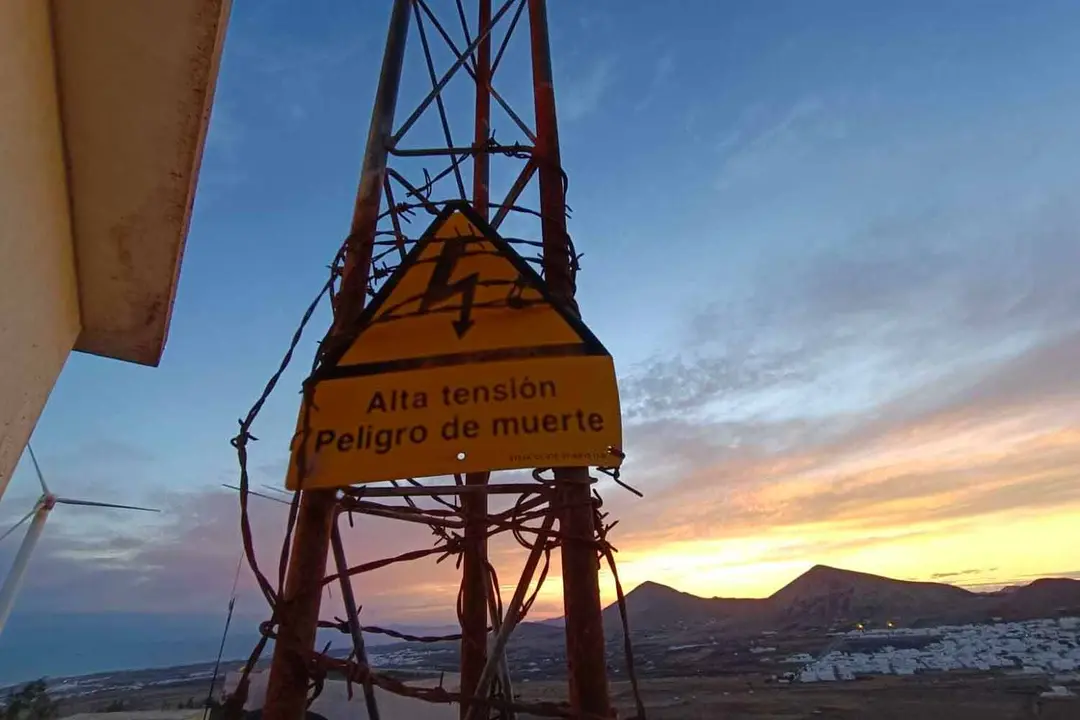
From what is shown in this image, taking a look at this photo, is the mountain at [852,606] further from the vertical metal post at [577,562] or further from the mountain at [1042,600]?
the vertical metal post at [577,562]

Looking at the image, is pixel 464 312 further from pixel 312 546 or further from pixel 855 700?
pixel 855 700

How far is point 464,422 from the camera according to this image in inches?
98.8

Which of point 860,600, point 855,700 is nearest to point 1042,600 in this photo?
point 860,600

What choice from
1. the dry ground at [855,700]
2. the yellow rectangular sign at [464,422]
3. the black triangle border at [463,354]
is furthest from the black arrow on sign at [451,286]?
the dry ground at [855,700]

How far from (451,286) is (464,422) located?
68cm

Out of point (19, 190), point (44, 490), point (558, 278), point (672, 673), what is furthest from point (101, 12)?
point (672, 673)

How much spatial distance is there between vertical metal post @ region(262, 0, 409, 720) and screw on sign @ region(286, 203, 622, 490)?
14 cm

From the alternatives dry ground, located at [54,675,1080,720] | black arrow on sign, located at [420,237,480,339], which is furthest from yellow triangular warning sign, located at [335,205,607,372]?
dry ground, located at [54,675,1080,720]

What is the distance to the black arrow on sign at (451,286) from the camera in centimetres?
275

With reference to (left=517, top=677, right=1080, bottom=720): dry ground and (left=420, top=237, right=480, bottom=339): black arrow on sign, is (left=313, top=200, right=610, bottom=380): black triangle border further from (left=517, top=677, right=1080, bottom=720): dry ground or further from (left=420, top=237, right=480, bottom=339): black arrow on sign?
(left=517, top=677, right=1080, bottom=720): dry ground

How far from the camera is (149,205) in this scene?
324cm

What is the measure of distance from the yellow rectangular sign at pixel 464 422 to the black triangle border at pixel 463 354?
0.11 ft

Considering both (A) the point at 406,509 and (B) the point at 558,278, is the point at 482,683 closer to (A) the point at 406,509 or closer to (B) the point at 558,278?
(A) the point at 406,509

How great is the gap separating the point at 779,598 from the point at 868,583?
688 inches
